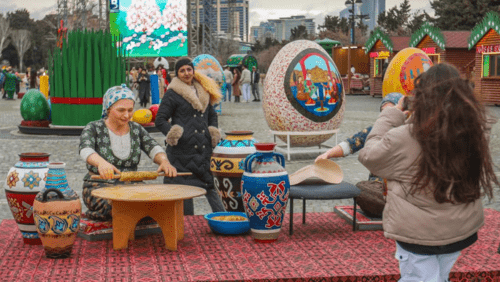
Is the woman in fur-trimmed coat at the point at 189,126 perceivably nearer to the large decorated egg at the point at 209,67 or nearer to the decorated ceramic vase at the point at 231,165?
the decorated ceramic vase at the point at 231,165

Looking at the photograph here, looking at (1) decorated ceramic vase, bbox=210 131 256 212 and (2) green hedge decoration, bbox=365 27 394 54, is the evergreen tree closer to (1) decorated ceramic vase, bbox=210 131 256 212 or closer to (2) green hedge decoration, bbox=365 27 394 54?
(2) green hedge decoration, bbox=365 27 394 54

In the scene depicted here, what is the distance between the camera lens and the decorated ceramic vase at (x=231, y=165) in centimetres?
642

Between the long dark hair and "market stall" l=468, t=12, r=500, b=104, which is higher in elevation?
"market stall" l=468, t=12, r=500, b=104

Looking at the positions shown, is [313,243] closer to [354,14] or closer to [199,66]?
[199,66]

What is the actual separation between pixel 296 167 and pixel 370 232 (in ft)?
14.4

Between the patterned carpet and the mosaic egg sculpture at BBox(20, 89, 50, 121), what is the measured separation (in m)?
10.2

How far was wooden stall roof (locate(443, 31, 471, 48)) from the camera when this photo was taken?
87.1 feet

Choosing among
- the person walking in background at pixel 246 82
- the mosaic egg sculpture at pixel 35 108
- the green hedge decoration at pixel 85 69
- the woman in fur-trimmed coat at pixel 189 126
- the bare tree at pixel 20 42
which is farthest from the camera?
the bare tree at pixel 20 42

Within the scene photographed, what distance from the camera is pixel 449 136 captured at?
3145 mm

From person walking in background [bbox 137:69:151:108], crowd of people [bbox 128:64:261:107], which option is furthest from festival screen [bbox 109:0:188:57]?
person walking in background [bbox 137:69:151:108]

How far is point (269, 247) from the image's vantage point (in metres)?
5.57

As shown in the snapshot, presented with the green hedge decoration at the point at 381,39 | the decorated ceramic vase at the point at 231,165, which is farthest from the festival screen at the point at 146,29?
the decorated ceramic vase at the point at 231,165

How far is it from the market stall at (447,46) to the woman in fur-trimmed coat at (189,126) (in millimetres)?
21371

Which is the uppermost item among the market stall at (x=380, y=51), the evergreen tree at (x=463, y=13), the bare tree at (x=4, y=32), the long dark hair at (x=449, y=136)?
the bare tree at (x=4, y=32)
